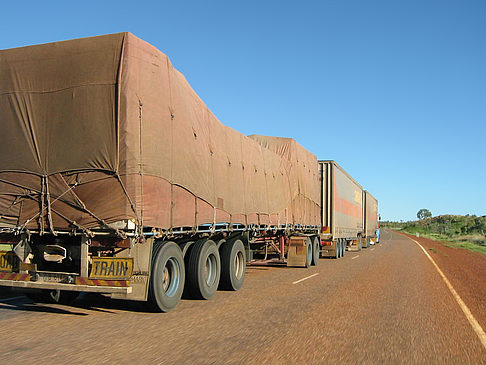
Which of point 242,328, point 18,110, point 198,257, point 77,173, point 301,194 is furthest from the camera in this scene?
point 301,194

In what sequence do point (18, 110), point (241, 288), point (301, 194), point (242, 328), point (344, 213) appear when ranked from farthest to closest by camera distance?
point (344, 213), point (301, 194), point (241, 288), point (18, 110), point (242, 328)

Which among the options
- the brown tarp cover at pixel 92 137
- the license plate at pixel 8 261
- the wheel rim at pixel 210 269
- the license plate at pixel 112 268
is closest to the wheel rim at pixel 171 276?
the brown tarp cover at pixel 92 137

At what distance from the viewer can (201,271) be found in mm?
9703

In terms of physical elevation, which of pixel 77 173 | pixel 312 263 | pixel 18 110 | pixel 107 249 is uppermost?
pixel 18 110

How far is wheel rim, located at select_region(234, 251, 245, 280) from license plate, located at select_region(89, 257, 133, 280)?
4.79m

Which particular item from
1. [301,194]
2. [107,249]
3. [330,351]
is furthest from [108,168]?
[301,194]

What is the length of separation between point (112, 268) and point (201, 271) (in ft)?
8.49

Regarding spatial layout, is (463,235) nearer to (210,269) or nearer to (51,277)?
(210,269)

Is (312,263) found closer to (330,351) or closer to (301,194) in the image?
(301,194)

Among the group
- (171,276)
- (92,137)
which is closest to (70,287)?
(171,276)

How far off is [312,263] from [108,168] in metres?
13.5

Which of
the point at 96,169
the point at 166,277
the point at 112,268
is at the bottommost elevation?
the point at 166,277

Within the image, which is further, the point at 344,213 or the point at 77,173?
the point at 344,213

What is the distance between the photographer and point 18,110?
27.3 ft
